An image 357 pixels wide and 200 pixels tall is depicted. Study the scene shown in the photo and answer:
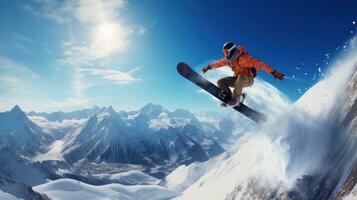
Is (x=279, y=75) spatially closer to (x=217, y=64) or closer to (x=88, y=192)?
(x=217, y=64)

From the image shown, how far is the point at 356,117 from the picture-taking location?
547 inches

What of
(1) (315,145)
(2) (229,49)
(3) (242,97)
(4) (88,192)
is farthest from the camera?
(4) (88,192)

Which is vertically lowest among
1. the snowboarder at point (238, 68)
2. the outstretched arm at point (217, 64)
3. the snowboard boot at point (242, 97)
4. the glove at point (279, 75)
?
the glove at point (279, 75)

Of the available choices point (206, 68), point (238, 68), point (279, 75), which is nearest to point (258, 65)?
point (279, 75)

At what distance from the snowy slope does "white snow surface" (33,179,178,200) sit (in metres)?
79.5

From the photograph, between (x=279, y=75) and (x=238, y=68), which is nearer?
(x=279, y=75)

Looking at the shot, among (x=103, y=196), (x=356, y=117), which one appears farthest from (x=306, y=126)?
(x=103, y=196)

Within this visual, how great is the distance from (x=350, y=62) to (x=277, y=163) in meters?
6.09

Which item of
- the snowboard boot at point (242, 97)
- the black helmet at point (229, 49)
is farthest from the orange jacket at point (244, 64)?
the snowboard boot at point (242, 97)

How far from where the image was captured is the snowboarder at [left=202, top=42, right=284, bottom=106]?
51.6 ft

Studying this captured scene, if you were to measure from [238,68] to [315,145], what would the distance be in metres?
4.64

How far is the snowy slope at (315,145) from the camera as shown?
13.6 m

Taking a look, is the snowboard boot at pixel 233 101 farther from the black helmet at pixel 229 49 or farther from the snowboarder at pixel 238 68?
the black helmet at pixel 229 49

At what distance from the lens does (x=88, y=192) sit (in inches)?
3812
